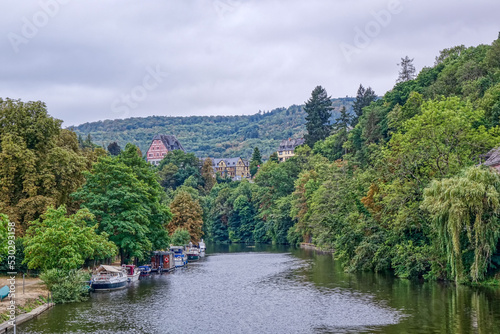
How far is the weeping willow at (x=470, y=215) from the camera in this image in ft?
143

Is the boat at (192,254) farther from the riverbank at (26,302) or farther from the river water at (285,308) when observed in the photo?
the riverbank at (26,302)

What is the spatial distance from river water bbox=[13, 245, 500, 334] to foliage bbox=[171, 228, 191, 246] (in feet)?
99.3

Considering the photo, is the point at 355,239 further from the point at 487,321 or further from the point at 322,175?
the point at 322,175

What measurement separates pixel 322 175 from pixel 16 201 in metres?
66.4

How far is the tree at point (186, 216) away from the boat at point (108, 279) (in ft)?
140

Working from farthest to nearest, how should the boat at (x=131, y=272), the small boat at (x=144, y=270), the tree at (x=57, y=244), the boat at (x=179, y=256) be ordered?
the boat at (x=179, y=256) < the small boat at (x=144, y=270) < the boat at (x=131, y=272) < the tree at (x=57, y=244)

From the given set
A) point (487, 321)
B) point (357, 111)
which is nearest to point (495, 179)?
point (487, 321)

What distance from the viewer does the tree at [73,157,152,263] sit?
59938 mm

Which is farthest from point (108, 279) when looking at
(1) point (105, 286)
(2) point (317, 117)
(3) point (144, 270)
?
(2) point (317, 117)

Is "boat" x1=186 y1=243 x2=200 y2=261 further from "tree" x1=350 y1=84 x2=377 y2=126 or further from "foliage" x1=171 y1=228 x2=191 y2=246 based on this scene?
"tree" x1=350 y1=84 x2=377 y2=126

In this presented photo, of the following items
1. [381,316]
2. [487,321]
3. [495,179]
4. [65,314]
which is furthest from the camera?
[495,179]

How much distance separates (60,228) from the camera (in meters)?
47.3

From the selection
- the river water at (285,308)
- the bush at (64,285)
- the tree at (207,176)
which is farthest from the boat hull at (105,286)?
the tree at (207,176)

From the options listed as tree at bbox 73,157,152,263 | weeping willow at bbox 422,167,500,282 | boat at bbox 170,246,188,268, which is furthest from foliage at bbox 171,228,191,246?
weeping willow at bbox 422,167,500,282
